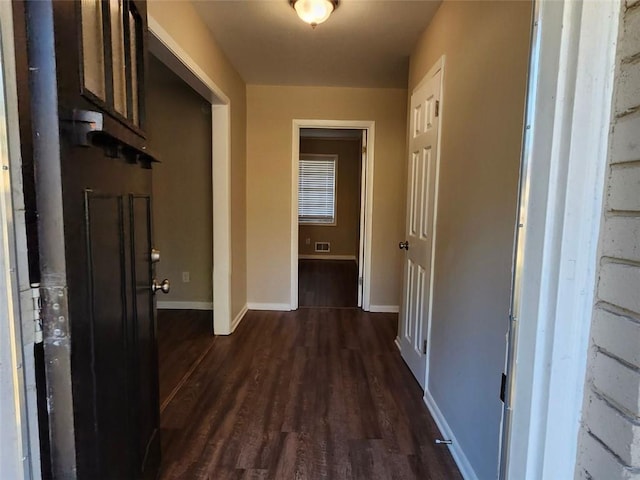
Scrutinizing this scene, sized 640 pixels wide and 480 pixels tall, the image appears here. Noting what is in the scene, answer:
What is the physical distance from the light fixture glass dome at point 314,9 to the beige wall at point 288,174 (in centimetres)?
178

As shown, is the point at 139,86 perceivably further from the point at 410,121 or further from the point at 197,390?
the point at 410,121

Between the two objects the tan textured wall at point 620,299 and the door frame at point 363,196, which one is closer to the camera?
the tan textured wall at point 620,299

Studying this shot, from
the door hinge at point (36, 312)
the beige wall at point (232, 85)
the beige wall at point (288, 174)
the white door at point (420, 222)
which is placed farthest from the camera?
the beige wall at point (288, 174)

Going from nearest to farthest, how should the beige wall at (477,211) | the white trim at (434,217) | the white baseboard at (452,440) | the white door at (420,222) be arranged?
1. the beige wall at (477,211)
2. the white baseboard at (452,440)
3. the white trim at (434,217)
4. the white door at (420,222)

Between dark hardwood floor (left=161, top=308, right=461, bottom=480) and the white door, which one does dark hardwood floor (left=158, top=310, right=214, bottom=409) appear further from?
the white door

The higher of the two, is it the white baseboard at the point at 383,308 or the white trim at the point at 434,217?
the white trim at the point at 434,217

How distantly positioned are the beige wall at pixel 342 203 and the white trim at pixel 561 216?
690 centimetres

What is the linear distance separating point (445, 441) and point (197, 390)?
4.98 ft

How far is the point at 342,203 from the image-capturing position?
308 inches

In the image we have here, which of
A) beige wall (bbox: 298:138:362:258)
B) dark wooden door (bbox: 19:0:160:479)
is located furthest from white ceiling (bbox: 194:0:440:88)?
beige wall (bbox: 298:138:362:258)

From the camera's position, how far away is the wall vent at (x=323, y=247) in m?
7.95

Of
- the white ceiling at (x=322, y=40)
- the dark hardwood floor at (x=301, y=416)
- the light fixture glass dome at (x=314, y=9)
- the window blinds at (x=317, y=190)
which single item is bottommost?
the dark hardwood floor at (x=301, y=416)

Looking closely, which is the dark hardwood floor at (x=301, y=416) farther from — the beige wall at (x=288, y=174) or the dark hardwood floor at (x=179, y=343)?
the beige wall at (x=288, y=174)

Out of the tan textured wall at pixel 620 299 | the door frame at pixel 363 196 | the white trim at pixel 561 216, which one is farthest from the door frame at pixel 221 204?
the tan textured wall at pixel 620 299
